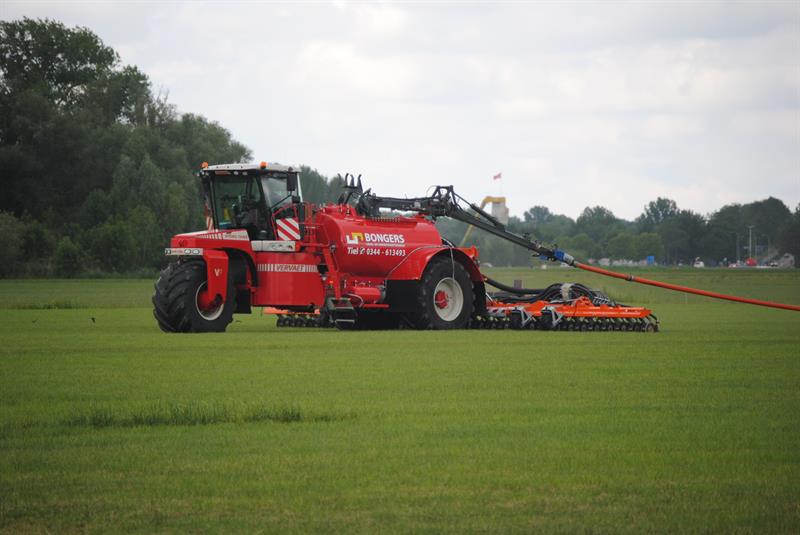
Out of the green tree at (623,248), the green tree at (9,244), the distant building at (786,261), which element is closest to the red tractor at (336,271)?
the green tree at (9,244)

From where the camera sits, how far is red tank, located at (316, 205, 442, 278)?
26594mm

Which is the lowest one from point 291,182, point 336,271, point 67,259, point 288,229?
point 336,271

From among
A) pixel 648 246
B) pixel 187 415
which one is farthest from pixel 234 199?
pixel 648 246

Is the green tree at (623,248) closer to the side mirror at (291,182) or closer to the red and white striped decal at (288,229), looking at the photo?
the side mirror at (291,182)

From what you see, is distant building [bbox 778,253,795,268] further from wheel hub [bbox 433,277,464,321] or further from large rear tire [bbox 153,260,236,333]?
large rear tire [bbox 153,260,236,333]

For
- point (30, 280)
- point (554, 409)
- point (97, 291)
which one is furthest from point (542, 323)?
point (30, 280)

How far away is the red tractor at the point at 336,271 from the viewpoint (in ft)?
80.7

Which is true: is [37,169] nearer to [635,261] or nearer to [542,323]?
[542,323]

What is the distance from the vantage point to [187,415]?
38.1 ft

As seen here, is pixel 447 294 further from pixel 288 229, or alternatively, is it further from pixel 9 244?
pixel 9 244

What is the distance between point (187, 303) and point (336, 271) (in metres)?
3.62

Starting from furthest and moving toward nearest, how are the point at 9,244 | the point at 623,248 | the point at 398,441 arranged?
the point at 623,248
the point at 9,244
the point at 398,441

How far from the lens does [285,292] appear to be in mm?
25703

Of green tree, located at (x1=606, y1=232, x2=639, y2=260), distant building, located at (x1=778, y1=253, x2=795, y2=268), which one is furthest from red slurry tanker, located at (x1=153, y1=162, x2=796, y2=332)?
distant building, located at (x1=778, y1=253, x2=795, y2=268)
